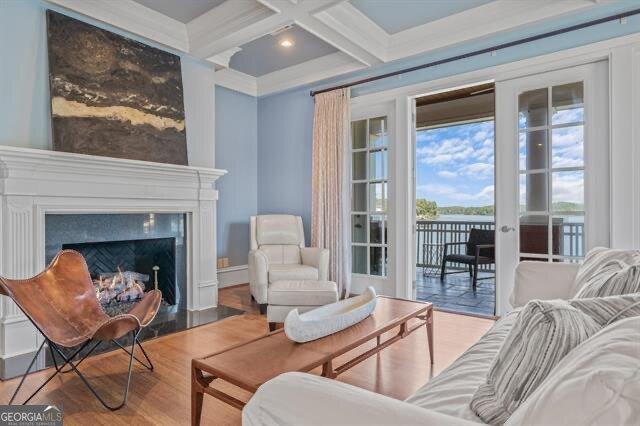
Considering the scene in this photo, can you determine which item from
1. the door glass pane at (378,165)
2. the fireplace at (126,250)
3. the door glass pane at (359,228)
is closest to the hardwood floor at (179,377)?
the fireplace at (126,250)

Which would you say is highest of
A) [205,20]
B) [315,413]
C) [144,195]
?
[205,20]

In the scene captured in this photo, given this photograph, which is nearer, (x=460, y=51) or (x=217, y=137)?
(x=460, y=51)

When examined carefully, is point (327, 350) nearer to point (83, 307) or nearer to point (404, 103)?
point (83, 307)

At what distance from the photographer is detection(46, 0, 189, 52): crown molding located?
2.93 meters

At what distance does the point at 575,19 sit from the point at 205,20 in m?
3.05

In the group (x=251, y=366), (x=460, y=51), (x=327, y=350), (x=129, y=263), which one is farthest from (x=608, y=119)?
Result: (x=129, y=263)

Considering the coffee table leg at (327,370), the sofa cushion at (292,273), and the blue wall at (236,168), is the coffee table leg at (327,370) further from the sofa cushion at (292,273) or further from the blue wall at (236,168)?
A: the blue wall at (236,168)

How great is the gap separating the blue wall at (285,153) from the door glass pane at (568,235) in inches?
102

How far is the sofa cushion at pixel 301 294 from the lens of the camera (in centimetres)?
286

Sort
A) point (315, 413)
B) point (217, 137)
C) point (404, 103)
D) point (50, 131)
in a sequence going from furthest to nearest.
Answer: point (217, 137) < point (404, 103) < point (50, 131) < point (315, 413)

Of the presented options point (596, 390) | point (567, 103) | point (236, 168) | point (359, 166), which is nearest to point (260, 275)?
point (359, 166)

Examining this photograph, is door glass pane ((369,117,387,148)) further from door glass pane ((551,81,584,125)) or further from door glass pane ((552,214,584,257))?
door glass pane ((552,214,584,257))

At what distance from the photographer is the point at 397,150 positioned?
3.93 m

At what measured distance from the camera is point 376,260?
4203 millimetres
